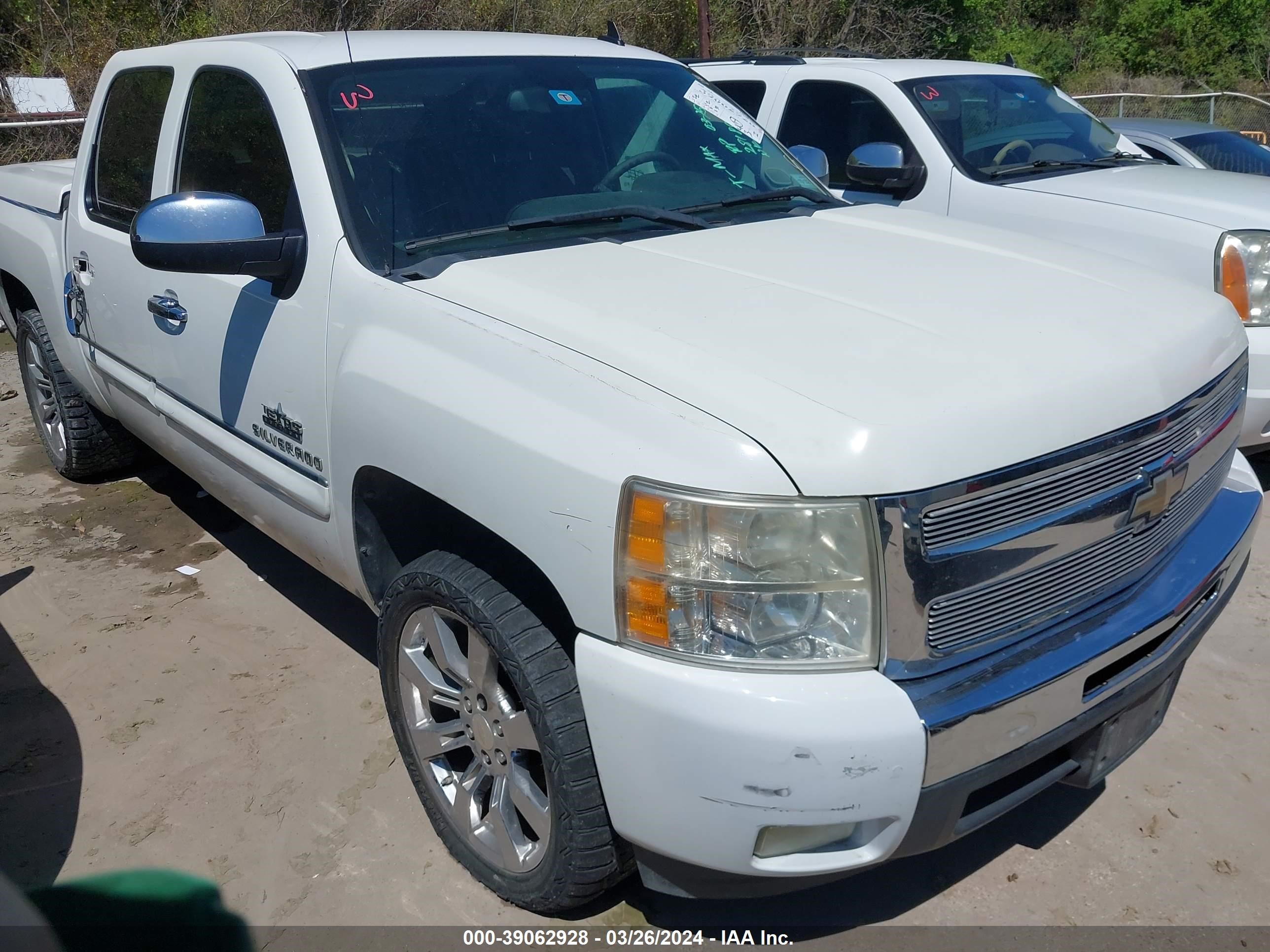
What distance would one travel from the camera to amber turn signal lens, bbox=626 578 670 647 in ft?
6.34

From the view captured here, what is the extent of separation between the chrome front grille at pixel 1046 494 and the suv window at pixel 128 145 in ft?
9.89

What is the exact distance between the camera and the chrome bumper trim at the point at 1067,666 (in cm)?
193

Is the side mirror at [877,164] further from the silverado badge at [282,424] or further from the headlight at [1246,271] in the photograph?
the silverado badge at [282,424]

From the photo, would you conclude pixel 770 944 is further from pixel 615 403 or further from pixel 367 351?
pixel 367 351

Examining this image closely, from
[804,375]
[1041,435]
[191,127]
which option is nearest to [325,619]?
[191,127]

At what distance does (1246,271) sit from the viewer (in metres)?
4.43

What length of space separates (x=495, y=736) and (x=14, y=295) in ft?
13.6

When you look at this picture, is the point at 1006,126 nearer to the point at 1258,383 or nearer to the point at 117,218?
the point at 1258,383

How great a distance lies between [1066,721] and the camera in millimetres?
2125

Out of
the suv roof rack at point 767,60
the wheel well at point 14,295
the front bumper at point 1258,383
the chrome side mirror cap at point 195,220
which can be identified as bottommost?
the front bumper at point 1258,383

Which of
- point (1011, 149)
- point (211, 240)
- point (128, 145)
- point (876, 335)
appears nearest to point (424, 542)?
point (211, 240)

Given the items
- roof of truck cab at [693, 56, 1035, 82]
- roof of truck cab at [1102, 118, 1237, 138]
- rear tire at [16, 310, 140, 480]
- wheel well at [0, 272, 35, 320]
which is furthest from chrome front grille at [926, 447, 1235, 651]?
roof of truck cab at [1102, 118, 1237, 138]

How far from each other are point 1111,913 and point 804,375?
1.52 metres

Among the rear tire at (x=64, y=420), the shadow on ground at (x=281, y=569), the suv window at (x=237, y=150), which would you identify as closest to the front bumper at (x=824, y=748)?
the suv window at (x=237, y=150)
